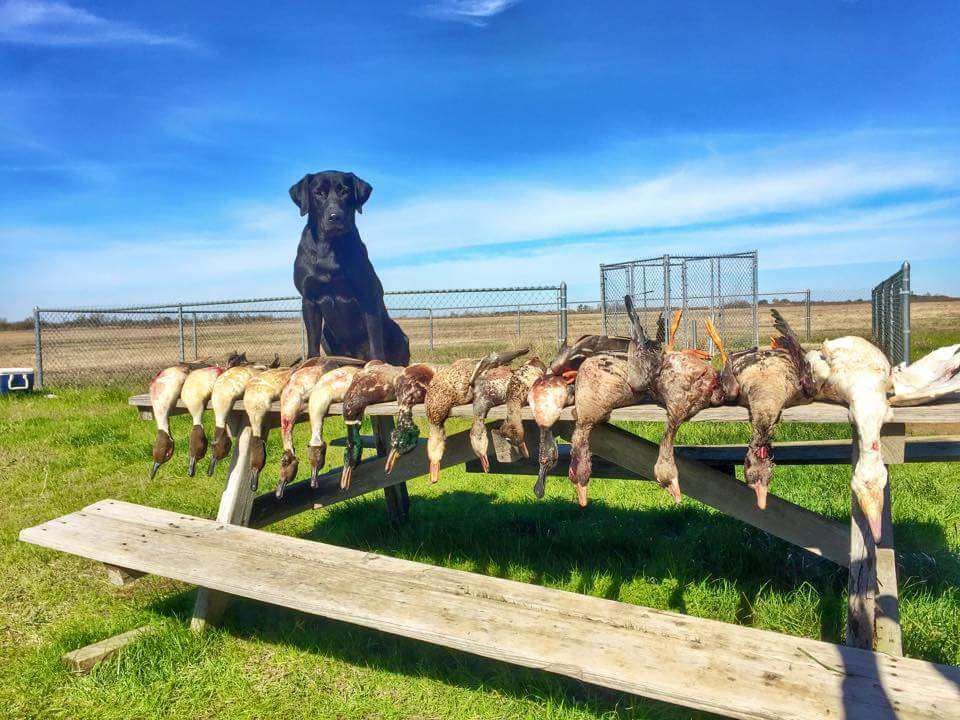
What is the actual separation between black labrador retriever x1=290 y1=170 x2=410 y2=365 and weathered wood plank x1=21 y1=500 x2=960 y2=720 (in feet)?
5.26

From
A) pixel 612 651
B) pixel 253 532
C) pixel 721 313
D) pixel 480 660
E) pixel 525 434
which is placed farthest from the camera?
pixel 721 313

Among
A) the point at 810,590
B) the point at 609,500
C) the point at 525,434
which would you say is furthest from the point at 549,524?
the point at 525,434

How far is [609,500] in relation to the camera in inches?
217

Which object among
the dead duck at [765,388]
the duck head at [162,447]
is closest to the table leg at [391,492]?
the duck head at [162,447]

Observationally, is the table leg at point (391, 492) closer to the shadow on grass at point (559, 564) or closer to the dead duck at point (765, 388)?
the shadow on grass at point (559, 564)

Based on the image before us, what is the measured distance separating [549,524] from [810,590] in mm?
1830

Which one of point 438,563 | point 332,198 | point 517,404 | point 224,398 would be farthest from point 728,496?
point 332,198

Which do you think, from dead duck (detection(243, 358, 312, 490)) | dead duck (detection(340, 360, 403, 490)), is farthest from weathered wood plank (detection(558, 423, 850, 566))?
dead duck (detection(243, 358, 312, 490))

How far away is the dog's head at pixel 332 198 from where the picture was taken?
4.36 metres

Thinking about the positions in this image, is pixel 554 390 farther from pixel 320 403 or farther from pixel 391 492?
pixel 391 492

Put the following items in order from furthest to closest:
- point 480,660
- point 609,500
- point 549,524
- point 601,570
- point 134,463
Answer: point 134,463
point 609,500
point 549,524
point 601,570
point 480,660

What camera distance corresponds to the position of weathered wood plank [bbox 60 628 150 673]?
10.2ft

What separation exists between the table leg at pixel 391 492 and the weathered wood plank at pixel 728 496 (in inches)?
92.5

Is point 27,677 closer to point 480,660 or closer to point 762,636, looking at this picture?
point 480,660
